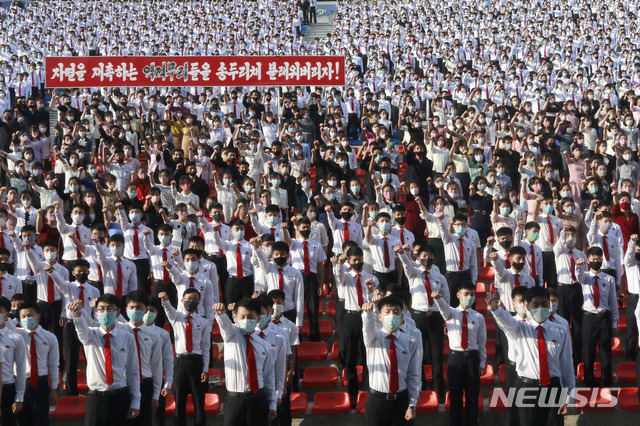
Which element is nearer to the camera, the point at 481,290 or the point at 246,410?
the point at 246,410

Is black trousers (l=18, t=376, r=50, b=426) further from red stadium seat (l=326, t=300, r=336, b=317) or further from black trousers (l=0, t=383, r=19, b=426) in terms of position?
red stadium seat (l=326, t=300, r=336, b=317)

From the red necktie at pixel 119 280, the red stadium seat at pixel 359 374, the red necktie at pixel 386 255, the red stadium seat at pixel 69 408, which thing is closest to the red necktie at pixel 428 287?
the red stadium seat at pixel 359 374

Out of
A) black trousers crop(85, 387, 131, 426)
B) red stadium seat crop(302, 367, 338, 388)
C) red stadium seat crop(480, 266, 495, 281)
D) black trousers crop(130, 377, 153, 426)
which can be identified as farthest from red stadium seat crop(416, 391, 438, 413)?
red stadium seat crop(480, 266, 495, 281)

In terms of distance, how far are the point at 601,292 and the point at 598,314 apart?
24cm

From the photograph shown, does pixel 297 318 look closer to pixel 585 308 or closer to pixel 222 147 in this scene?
pixel 585 308

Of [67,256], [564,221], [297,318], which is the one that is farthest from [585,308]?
[67,256]

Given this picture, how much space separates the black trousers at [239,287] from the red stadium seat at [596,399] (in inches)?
157

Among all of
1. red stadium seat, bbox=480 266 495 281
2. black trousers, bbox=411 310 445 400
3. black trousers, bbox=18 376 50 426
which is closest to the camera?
black trousers, bbox=18 376 50 426

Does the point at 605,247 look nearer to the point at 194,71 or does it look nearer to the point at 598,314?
the point at 598,314

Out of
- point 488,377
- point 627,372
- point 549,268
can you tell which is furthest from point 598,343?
point 549,268

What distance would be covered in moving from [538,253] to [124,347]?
17.2 ft

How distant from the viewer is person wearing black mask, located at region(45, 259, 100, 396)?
31.0 ft

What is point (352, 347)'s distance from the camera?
30.8 ft

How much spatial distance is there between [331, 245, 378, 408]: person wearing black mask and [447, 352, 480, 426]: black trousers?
1.24 meters
